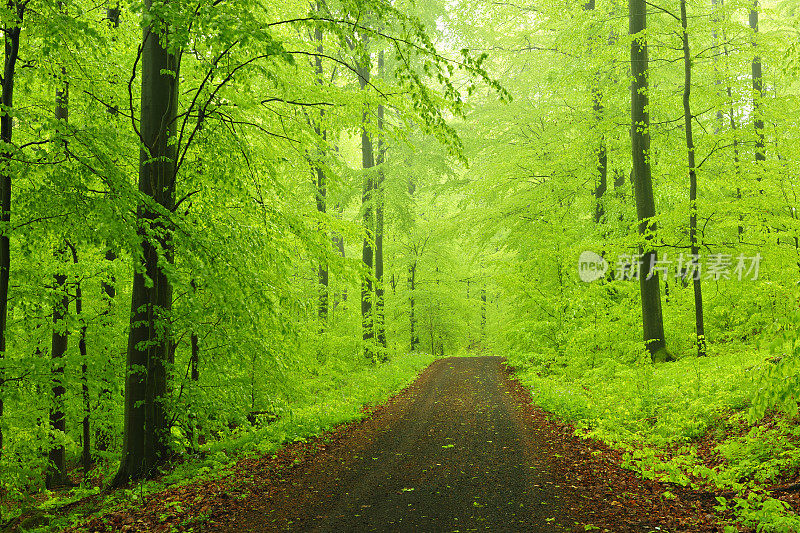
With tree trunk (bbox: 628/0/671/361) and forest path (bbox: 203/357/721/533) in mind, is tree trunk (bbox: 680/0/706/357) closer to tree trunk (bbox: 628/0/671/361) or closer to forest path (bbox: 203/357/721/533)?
tree trunk (bbox: 628/0/671/361)

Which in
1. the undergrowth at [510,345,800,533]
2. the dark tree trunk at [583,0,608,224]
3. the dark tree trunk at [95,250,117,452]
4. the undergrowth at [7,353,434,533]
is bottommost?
the undergrowth at [7,353,434,533]

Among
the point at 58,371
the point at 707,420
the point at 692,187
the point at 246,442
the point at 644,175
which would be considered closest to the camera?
the point at 707,420

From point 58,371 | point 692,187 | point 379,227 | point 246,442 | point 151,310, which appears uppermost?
point 379,227

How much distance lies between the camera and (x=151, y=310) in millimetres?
6156

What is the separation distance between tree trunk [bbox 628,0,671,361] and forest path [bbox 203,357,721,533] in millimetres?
4198

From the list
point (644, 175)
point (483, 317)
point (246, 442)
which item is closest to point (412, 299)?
point (483, 317)

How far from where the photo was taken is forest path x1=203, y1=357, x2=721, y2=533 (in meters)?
4.57

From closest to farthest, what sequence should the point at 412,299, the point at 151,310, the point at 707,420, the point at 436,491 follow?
the point at 436,491 < the point at 151,310 < the point at 707,420 < the point at 412,299

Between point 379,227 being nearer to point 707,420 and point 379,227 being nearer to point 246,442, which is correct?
point 246,442

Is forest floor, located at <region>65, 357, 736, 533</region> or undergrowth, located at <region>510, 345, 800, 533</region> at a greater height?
undergrowth, located at <region>510, 345, 800, 533</region>

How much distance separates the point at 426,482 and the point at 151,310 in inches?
168

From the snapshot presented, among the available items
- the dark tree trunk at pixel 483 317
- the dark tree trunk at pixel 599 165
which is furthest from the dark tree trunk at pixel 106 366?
the dark tree trunk at pixel 483 317

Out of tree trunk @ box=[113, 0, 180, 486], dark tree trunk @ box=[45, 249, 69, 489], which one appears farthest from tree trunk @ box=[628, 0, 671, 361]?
dark tree trunk @ box=[45, 249, 69, 489]

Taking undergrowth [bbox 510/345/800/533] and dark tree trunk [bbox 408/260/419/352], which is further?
dark tree trunk [bbox 408/260/419/352]
